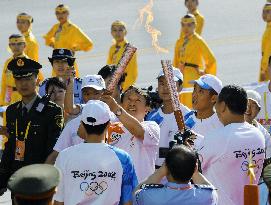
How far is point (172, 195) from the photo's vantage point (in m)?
6.51

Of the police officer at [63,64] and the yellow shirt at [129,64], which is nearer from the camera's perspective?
the police officer at [63,64]

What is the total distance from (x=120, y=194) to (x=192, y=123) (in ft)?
6.47

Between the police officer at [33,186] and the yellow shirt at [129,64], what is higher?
the police officer at [33,186]

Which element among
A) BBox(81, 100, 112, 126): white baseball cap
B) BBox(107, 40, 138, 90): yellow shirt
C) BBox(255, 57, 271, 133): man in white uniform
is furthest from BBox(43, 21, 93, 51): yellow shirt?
BBox(81, 100, 112, 126): white baseball cap

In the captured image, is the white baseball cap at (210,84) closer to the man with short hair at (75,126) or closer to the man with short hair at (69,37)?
the man with short hair at (75,126)

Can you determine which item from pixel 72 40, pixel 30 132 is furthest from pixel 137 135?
pixel 72 40

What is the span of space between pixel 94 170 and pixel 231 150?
3.86ft

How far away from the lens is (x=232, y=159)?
25.1ft

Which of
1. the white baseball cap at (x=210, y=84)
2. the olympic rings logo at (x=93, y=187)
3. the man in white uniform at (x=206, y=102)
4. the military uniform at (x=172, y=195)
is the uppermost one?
the white baseball cap at (x=210, y=84)

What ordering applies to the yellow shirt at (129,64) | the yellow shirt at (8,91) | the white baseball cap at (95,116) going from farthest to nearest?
the yellow shirt at (129,64) → the yellow shirt at (8,91) → the white baseball cap at (95,116)

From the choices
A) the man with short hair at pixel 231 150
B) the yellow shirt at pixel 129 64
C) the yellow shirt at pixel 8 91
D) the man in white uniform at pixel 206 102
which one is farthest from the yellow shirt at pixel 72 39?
the man with short hair at pixel 231 150

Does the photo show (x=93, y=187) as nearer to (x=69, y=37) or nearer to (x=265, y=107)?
(x=265, y=107)

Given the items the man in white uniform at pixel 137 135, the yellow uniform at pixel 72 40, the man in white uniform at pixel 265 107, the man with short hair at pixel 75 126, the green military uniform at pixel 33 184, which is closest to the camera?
the green military uniform at pixel 33 184

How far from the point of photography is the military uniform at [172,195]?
257 inches
